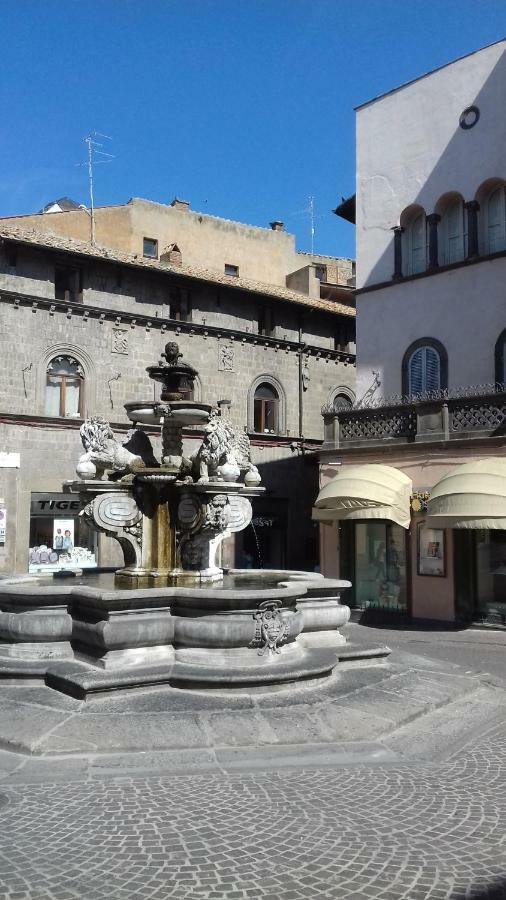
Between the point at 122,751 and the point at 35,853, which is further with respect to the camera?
the point at 122,751

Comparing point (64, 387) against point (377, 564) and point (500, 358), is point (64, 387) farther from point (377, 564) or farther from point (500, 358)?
point (500, 358)

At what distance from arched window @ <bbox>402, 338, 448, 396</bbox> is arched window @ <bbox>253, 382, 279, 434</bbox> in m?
7.97

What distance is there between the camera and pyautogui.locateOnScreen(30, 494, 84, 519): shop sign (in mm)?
24172

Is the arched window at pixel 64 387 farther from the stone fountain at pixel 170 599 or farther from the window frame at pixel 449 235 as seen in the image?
the stone fountain at pixel 170 599

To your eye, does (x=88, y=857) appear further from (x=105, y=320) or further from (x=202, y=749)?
(x=105, y=320)

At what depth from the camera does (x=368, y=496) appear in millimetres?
18344

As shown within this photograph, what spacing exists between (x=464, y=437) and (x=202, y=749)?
13248mm

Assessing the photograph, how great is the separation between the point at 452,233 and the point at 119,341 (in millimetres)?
10950

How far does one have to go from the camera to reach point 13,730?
285 inches

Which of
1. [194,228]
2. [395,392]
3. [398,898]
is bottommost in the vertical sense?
[398,898]

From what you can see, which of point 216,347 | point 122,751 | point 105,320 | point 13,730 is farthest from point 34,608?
point 216,347

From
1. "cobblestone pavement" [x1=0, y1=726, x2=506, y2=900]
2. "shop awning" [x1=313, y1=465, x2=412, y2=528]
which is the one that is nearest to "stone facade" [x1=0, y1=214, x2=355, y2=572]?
"shop awning" [x1=313, y1=465, x2=412, y2=528]

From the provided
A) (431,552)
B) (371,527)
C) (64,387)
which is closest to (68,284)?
(64,387)

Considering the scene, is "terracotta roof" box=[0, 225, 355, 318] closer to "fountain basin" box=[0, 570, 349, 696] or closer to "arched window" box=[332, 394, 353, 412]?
"arched window" box=[332, 394, 353, 412]
